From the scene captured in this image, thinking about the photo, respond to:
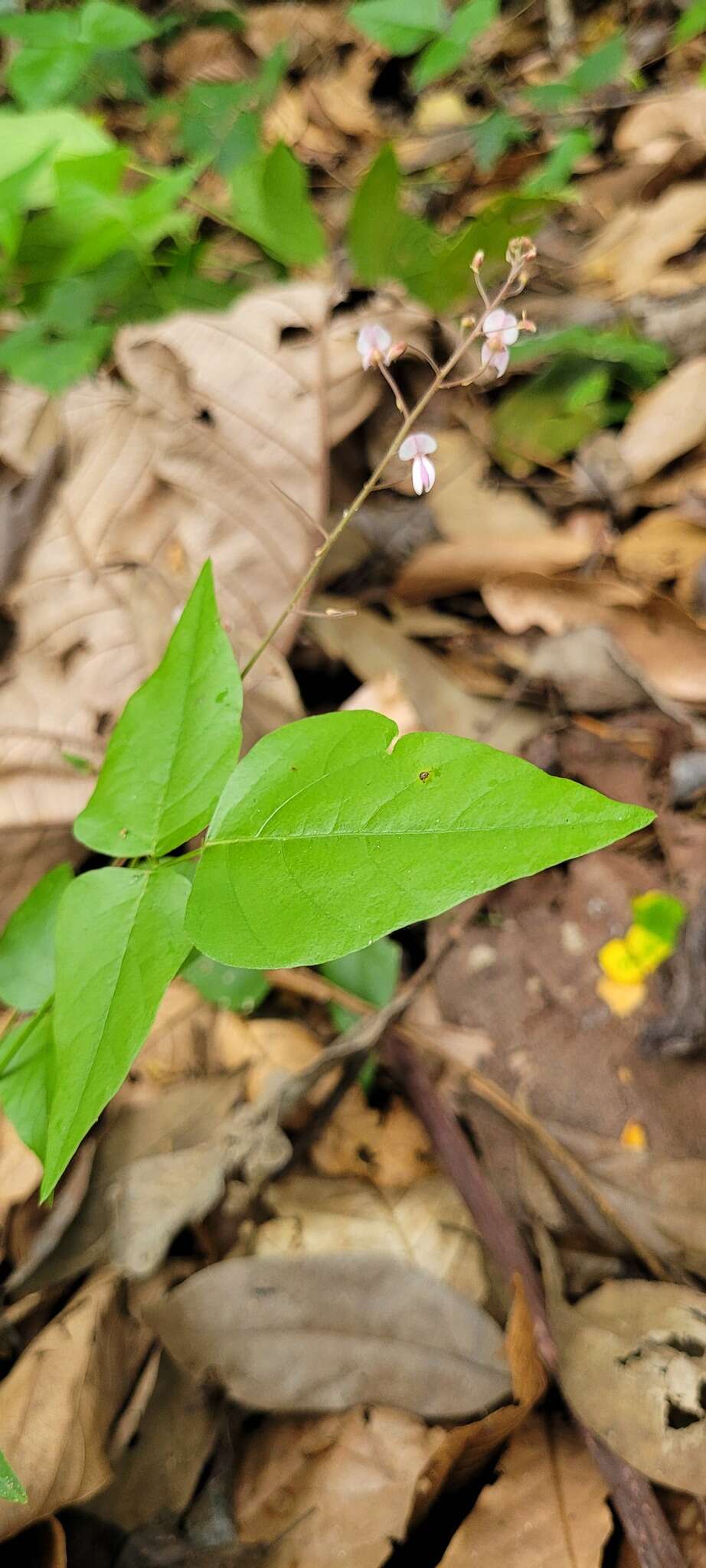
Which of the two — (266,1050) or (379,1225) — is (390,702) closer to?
(266,1050)

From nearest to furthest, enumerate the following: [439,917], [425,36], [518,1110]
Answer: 1. [518,1110]
2. [439,917]
3. [425,36]

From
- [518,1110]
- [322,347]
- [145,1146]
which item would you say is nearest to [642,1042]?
[518,1110]

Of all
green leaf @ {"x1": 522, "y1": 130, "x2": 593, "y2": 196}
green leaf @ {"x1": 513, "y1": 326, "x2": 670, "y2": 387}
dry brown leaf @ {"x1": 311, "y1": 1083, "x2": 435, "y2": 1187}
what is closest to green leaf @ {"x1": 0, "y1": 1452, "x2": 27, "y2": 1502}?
dry brown leaf @ {"x1": 311, "y1": 1083, "x2": 435, "y2": 1187}

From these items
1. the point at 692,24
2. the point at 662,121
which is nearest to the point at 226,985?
the point at 662,121

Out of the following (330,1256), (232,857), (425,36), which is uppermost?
(425,36)

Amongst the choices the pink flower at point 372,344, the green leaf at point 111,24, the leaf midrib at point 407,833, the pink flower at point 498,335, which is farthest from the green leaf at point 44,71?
the leaf midrib at point 407,833

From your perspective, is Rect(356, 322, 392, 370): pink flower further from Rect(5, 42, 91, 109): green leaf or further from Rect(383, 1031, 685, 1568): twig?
Rect(5, 42, 91, 109): green leaf

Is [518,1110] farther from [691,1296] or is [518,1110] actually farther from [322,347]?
[322,347]
